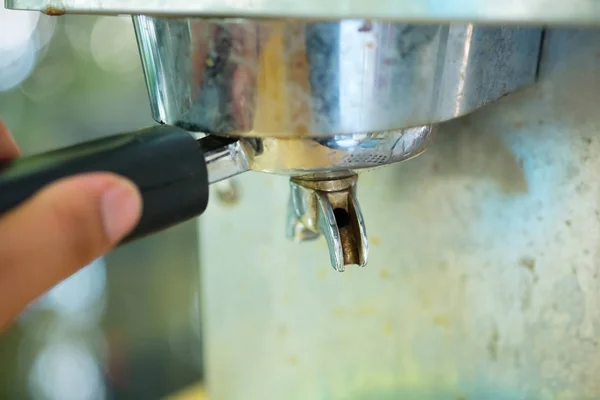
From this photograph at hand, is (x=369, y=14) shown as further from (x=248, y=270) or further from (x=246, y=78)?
(x=248, y=270)

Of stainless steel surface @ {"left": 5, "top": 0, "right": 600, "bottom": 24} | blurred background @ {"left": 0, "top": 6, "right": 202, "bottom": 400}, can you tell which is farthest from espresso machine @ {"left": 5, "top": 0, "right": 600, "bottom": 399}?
blurred background @ {"left": 0, "top": 6, "right": 202, "bottom": 400}

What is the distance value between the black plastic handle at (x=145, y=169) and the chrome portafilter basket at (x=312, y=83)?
17 mm

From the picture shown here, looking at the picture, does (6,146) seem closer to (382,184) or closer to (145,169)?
(145,169)

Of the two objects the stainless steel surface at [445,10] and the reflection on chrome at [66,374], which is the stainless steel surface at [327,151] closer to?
the stainless steel surface at [445,10]

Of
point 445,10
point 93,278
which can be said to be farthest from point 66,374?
point 445,10

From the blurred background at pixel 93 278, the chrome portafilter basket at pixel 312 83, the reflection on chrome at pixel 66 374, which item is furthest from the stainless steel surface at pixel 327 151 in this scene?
the reflection on chrome at pixel 66 374

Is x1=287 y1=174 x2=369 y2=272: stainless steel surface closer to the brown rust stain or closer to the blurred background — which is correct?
the brown rust stain

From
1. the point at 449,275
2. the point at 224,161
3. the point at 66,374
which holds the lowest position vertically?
the point at 66,374

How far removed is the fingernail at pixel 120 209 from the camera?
0.15 meters

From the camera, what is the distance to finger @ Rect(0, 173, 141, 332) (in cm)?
14

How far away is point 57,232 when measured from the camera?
14 cm

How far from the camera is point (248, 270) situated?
14.9 inches

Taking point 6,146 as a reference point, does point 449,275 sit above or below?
below

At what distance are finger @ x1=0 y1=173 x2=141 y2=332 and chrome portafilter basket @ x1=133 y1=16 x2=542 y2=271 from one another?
0.15 feet
